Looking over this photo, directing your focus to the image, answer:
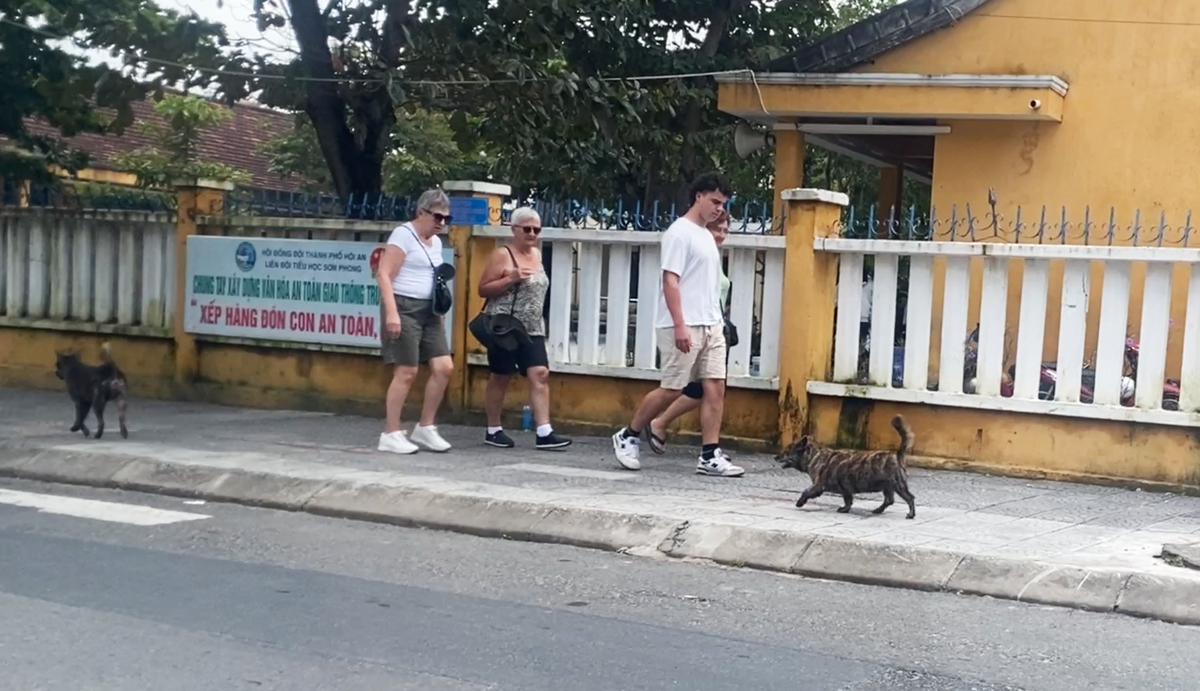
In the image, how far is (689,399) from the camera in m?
9.14

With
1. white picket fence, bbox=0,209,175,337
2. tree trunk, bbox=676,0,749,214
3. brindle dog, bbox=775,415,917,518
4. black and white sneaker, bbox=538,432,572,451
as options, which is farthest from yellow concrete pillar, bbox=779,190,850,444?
tree trunk, bbox=676,0,749,214

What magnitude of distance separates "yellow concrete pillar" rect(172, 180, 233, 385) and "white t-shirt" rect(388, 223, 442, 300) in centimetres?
324

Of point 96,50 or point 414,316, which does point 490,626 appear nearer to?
point 414,316

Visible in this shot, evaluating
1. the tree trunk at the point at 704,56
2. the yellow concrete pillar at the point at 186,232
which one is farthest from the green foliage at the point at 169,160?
the yellow concrete pillar at the point at 186,232

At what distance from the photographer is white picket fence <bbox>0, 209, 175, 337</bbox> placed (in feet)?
40.7

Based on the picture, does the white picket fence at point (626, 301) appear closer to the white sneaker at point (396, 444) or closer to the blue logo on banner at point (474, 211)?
the blue logo on banner at point (474, 211)

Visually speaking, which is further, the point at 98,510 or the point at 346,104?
the point at 346,104

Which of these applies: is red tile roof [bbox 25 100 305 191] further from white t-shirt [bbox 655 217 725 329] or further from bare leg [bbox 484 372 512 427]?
white t-shirt [bbox 655 217 725 329]

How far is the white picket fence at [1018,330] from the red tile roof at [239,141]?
67.4 ft

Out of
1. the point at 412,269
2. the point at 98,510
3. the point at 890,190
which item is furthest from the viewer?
the point at 890,190

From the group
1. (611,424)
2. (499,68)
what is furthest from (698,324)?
(499,68)

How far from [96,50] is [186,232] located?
1.80 m

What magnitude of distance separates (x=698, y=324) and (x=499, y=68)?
14.2 feet

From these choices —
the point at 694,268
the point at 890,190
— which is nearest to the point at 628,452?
the point at 694,268
